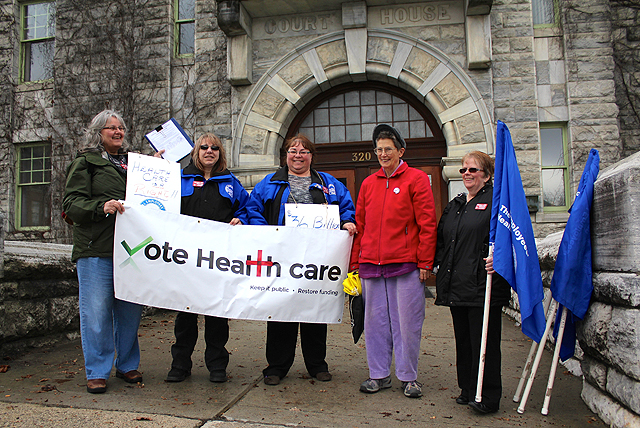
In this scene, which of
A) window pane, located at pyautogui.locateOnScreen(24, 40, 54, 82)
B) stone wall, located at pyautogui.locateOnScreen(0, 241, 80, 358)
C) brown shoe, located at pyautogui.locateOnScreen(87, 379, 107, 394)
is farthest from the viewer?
window pane, located at pyautogui.locateOnScreen(24, 40, 54, 82)

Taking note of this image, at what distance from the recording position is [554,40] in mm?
8695

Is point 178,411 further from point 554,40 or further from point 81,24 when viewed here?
point 81,24

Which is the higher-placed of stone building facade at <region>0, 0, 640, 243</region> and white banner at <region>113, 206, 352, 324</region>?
stone building facade at <region>0, 0, 640, 243</region>

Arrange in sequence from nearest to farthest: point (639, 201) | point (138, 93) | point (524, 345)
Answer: point (639, 201), point (524, 345), point (138, 93)

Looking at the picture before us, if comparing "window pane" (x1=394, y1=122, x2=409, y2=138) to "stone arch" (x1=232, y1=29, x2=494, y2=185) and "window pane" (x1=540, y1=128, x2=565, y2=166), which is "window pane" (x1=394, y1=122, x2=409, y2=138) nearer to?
"stone arch" (x1=232, y1=29, x2=494, y2=185)

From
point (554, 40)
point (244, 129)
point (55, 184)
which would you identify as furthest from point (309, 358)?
point (55, 184)

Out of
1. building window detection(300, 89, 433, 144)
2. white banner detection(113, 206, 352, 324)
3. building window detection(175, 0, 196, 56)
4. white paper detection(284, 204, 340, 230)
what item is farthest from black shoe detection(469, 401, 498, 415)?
building window detection(175, 0, 196, 56)

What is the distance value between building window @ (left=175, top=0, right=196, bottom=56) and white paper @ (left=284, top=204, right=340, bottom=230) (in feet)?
23.3

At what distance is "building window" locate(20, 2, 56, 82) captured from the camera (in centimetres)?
1084

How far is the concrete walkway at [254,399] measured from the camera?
306 centimetres

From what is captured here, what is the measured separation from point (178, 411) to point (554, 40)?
341 inches

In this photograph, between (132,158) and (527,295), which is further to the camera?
(132,158)

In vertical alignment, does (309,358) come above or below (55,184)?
below

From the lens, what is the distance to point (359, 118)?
9.55 meters
